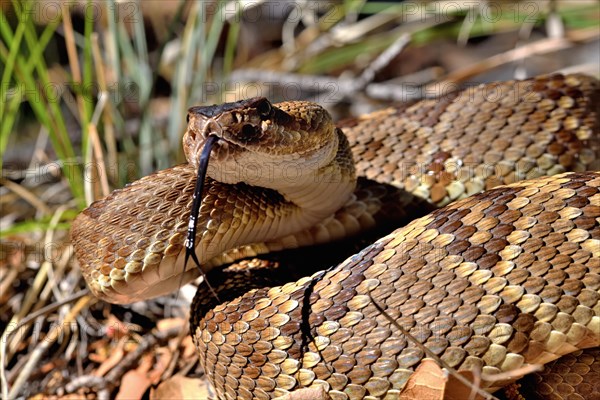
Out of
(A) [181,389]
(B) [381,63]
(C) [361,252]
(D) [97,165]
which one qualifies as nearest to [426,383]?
(C) [361,252]

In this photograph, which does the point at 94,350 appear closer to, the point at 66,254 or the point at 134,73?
the point at 66,254

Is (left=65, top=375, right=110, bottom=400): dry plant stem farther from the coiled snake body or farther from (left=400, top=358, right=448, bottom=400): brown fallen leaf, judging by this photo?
(left=400, top=358, right=448, bottom=400): brown fallen leaf

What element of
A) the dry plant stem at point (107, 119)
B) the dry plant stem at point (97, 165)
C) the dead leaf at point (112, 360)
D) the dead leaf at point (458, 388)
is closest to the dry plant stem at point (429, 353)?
the dead leaf at point (458, 388)

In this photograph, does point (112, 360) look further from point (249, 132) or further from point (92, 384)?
point (249, 132)

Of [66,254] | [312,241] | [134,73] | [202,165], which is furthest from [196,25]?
[202,165]

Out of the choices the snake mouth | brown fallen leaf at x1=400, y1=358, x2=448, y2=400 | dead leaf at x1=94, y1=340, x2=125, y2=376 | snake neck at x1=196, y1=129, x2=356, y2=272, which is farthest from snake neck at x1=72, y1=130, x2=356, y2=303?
brown fallen leaf at x1=400, y1=358, x2=448, y2=400

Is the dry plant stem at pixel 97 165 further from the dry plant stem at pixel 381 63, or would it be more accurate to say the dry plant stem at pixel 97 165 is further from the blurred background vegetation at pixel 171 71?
the dry plant stem at pixel 381 63
